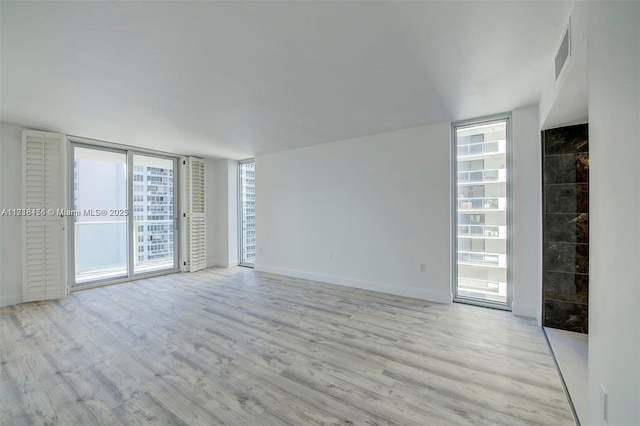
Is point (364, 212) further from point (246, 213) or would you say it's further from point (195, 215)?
point (195, 215)

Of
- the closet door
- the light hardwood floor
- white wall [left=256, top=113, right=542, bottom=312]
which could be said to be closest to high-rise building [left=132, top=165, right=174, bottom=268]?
the closet door

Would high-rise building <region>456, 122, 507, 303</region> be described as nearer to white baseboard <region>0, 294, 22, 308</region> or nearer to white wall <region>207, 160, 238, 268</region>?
white wall <region>207, 160, 238, 268</region>

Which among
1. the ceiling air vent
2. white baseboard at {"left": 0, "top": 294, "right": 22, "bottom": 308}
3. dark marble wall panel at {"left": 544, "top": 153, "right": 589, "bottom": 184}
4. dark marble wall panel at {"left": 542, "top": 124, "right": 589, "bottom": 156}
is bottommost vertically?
white baseboard at {"left": 0, "top": 294, "right": 22, "bottom": 308}

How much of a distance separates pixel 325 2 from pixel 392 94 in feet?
4.78

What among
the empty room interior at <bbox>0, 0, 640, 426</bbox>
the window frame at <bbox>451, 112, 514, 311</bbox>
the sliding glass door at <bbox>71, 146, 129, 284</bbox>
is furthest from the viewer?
the sliding glass door at <bbox>71, 146, 129, 284</bbox>

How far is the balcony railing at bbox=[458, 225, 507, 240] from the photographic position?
11.5ft

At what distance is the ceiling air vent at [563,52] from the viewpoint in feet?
5.52

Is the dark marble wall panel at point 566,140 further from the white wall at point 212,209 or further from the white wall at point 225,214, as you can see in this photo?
the white wall at point 212,209

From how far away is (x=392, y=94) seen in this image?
2771 millimetres

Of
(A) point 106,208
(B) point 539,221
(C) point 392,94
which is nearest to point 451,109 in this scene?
(C) point 392,94

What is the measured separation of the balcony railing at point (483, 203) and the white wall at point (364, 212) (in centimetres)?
31

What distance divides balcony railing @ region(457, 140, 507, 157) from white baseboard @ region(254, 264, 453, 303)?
205 centimetres

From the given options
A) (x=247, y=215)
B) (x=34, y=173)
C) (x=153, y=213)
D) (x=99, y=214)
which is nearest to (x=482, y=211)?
(x=247, y=215)

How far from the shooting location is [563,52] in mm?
1788
